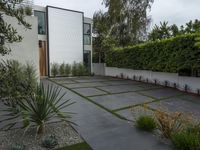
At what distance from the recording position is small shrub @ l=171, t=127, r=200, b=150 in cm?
336

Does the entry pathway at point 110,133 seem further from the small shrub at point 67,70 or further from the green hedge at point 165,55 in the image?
the small shrub at point 67,70

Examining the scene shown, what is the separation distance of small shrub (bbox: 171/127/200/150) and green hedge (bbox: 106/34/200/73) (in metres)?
6.33

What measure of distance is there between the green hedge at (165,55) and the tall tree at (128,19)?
15.4ft

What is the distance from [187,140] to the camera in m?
3.45

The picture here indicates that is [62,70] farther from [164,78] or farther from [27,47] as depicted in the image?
[164,78]

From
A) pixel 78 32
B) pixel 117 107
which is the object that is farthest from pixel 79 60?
pixel 117 107

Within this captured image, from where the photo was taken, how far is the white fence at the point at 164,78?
9997 millimetres

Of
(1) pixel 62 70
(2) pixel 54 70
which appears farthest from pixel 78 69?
(2) pixel 54 70

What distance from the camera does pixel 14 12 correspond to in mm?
3391

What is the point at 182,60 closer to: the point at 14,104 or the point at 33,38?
the point at 33,38

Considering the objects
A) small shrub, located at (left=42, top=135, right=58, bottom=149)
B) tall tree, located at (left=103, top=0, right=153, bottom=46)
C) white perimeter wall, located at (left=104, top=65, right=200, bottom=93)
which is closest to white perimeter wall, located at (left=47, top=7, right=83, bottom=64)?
tall tree, located at (left=103, top=0, right=153, bottom=46)

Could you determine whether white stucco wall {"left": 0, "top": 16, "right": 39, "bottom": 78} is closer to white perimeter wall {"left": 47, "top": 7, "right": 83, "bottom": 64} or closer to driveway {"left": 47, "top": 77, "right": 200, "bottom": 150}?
driveway {"left": 47, "top": 77, "right": 200, "bottom": 150}

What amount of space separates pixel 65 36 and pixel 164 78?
10126mm

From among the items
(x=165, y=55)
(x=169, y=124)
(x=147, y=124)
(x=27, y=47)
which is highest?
(x=27, y=47)
